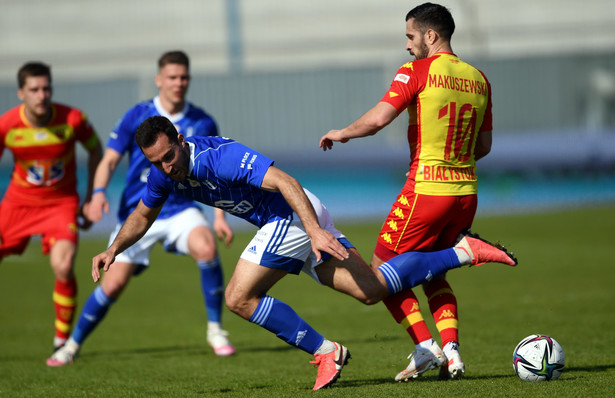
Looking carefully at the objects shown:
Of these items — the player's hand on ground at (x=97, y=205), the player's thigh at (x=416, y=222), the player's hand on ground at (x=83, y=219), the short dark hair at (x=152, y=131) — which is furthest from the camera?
the player's hand on ground at (x=83, y=219)

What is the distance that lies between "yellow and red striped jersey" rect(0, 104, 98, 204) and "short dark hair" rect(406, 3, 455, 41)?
3.57m

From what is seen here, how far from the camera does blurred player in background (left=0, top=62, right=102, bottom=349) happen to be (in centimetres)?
740

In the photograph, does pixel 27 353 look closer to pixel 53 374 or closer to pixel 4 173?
pixel 53 374

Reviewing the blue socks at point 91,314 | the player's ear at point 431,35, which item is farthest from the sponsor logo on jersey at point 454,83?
the blue socks at point 91,314

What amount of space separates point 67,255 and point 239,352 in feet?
5.42

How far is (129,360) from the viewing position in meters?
7.09

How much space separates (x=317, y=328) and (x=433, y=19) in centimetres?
389

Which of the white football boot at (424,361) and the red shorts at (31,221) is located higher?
the red shorts at (31,221)

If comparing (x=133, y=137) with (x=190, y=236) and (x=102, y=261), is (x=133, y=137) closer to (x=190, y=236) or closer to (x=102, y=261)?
(x=190, y=236)

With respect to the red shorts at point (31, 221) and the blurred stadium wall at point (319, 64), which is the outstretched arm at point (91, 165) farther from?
the blurred stadium wall at point (319, 64)

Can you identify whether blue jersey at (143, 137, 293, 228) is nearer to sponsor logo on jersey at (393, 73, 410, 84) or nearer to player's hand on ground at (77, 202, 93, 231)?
sponsor logo on jersey at (393, 73, 410, 84)

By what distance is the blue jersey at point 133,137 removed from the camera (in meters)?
7.40

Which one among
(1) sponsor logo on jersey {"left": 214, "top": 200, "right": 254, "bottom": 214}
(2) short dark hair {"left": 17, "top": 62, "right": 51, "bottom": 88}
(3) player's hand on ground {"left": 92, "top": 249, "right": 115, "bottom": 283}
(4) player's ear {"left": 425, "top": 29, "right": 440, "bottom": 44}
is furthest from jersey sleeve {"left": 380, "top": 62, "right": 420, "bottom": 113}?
(2) short dark hair {"left": 17, "top": 62, "right": 51, "bottom": 88}

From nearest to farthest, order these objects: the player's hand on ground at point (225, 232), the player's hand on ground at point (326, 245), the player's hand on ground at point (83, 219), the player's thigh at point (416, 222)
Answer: the player's hand on ground at point (326, 245) → the player's thigh at point (416, 222) → the player's hand on ground at point (225, 232) → the player's hand on ground at point (83, 219)
